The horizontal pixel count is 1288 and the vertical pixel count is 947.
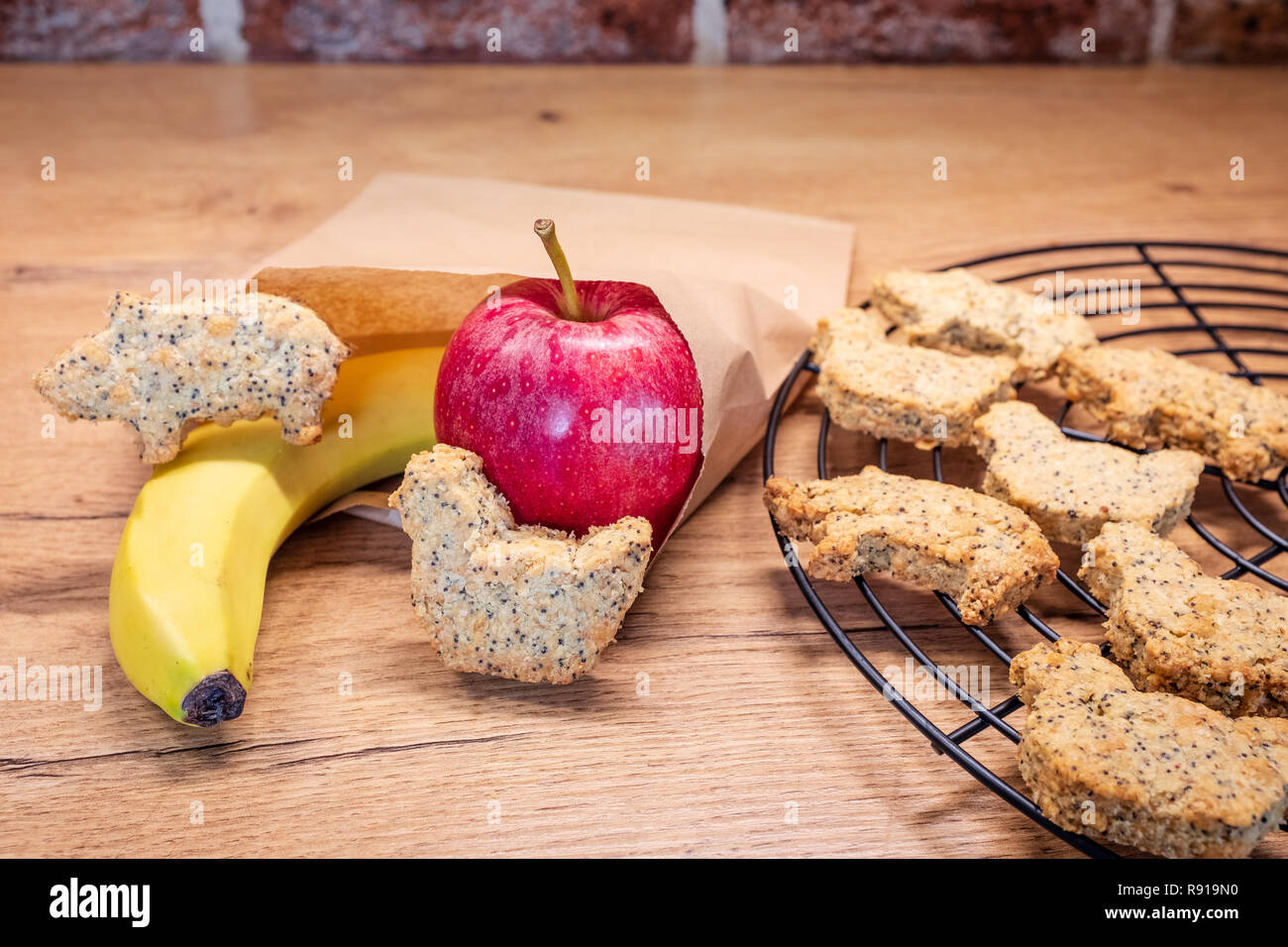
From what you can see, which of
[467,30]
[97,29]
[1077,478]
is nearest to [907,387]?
[1077,478]

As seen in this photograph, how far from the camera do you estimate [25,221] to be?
157 cm

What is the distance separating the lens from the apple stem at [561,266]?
36.7 inches

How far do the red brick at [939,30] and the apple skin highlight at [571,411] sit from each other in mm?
1314

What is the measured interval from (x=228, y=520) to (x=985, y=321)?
781 millimetres

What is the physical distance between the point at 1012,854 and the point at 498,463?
1.57 ft

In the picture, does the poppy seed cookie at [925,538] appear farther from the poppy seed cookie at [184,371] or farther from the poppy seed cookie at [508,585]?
the poppy seed cookie at [184,371]

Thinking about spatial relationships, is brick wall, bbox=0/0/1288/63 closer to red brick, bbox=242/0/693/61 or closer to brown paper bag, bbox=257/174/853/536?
red brick, bbox=242/0/693/61

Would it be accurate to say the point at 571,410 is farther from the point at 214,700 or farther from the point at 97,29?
the point at 97,29

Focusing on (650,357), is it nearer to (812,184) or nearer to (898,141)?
(812,184)

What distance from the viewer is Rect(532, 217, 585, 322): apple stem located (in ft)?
3.06

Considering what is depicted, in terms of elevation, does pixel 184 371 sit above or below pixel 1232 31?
below

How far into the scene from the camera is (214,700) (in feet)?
2.65

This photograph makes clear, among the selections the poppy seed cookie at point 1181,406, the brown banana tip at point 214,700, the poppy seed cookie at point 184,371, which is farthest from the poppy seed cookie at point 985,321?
the brown banana tip at point 214,700

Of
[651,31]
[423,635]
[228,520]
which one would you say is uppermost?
[651,31]
